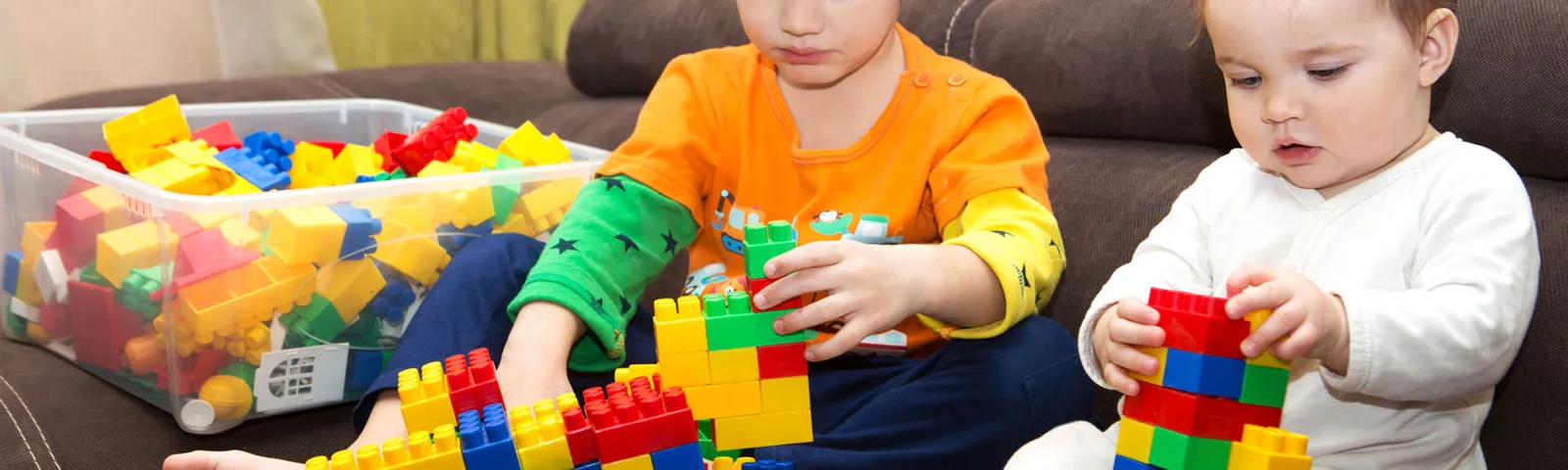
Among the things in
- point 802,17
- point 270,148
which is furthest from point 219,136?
point 802,17

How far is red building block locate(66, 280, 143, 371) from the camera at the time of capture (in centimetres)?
107

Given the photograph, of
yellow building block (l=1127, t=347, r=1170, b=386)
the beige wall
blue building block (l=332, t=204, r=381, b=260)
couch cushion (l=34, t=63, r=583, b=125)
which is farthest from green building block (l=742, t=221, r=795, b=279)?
the beige wall

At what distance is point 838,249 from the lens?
0.75 metres

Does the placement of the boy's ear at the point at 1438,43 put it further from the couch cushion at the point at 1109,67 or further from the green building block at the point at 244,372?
the green building block at the point at 244,372

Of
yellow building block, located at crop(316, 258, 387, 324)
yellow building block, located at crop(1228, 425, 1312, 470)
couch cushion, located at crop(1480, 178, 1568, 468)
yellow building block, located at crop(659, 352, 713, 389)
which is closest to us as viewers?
yellow building block, located at crop(1228, 425, 1312, 470)

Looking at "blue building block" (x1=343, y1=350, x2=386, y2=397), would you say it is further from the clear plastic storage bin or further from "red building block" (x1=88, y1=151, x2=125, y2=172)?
"red building block" (x1=88, y1=151, x2=125, y2=172)

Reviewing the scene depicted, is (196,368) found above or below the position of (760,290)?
below

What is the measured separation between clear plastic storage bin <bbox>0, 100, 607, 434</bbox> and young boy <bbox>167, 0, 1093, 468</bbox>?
0.33 ft

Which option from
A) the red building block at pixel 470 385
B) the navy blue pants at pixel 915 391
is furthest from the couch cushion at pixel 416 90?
the red building block at pixel 470 385

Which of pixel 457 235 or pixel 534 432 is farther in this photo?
pixel 457 235

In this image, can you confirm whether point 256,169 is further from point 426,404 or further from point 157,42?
point 157,42

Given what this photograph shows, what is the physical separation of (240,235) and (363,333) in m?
0.14

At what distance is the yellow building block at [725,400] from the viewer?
0.71 m

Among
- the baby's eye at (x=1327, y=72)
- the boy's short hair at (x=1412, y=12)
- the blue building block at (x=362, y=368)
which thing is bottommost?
the blue building block at (x=362, y=368)
